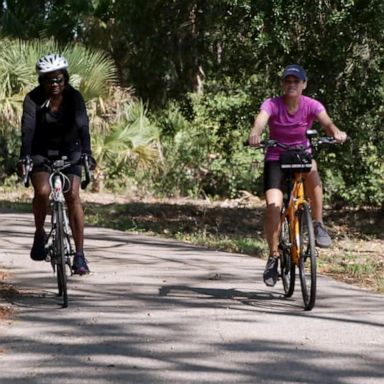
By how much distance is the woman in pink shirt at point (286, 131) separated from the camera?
7.61 metres

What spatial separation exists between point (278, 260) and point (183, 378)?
2.70 metres

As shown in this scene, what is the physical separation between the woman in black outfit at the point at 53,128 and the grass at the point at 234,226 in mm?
2978

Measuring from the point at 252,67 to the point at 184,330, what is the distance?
8.43 meters

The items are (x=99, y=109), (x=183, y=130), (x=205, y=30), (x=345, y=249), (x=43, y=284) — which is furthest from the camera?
(x=183, y=130)

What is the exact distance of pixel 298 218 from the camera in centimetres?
746

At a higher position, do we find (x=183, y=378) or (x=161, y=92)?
(x=161, y=92)

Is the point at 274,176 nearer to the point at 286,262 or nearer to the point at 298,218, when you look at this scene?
the point at 298,218

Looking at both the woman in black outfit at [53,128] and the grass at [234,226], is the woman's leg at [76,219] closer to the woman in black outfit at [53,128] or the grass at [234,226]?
the woman in black outfit at [53,128]

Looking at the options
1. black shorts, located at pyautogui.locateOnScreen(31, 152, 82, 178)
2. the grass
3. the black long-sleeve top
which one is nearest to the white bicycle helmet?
the black long-sleeve top

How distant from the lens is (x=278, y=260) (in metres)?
7.82

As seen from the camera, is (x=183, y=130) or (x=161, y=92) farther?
(x=183, y=130)

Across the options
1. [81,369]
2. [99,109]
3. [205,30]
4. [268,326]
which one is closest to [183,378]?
[81,369]

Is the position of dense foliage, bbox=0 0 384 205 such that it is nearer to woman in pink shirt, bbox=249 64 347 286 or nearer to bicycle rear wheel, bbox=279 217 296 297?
woman in pink shirt, bbox=249 64 347 286

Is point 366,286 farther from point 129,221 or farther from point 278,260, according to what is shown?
point 129,221
